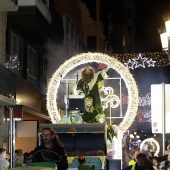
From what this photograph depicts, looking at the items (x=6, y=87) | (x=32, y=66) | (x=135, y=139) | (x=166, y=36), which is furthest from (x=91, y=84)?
(x=135, y=139)

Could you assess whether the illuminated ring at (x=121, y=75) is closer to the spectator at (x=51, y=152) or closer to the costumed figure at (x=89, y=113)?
the costumed figure at (x=89, y=113)

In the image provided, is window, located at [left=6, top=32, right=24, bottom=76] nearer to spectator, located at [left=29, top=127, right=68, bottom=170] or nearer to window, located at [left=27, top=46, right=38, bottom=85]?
window, located at [left=27, top=46, right=38, bottom=85]

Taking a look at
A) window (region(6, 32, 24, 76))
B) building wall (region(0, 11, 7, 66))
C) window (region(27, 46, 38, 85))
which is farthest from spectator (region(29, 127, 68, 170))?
window (region(27, 46, 38, 85))

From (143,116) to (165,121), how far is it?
51794 mm

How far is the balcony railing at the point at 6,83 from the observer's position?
20.5 meters

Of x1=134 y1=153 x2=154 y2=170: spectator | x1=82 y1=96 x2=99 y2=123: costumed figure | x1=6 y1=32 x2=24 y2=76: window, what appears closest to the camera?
x1=134 y1=153 x2=154 y2=170: spectator

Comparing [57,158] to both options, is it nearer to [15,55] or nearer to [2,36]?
[2,36]

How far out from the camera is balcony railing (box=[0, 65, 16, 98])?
20.5 m

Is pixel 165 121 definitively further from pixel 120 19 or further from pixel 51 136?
pixel 120 19

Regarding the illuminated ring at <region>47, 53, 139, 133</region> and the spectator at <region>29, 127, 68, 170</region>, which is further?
the illuminated ring at <region>47, 53, 139, 133</region>

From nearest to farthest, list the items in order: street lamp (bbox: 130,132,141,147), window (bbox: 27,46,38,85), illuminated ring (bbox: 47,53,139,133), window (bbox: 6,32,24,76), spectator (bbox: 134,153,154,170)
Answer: spectator (bbox: 134,153,154,170)
illuminated ring (bbox: 47,53,139,133)
window (bbox: 6,32,24,76)
window (bbox: 27,46,38,85)
street lamp (bbox: 130,132,141,147)

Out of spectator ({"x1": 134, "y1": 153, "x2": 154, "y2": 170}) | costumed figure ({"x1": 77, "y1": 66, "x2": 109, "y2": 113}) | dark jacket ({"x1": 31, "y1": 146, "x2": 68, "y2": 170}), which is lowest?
spectator ({"x1": 134, "y1": 153, "x2": 154, "y2": 170})

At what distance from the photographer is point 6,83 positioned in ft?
69.0

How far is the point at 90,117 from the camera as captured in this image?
53.6 ft
